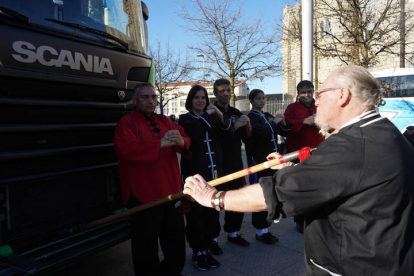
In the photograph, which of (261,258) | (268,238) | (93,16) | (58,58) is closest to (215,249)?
(261,258)

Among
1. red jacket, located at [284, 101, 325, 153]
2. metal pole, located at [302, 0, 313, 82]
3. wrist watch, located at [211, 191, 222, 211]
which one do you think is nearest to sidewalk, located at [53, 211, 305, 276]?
red jacket, located at [284, 101, 325, 153]

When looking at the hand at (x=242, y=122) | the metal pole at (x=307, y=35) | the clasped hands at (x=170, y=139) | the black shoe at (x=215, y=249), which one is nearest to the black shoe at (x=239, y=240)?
the black shoe at (x=215, y=249)

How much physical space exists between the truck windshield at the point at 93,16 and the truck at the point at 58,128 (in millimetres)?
12

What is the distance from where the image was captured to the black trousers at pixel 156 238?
9.78 feet

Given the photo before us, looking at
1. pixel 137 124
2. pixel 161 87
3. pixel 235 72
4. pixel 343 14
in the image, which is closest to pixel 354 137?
pixel 137 124

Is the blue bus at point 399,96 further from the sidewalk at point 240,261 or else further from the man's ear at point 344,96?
the man's ear at point 344,96

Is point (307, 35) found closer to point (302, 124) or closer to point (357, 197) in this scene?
point (302, 124)

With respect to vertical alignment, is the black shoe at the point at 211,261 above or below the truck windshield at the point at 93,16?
below

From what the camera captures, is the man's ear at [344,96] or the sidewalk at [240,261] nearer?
the man's ear at [344,96]

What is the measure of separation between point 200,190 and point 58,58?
5.62ft

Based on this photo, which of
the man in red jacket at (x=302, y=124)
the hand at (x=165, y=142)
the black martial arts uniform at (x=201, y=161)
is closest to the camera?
the hand at (x=165, y=142)

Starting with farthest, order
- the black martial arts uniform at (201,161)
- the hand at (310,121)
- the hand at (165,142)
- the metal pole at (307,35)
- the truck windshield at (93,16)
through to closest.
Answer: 1. the metal pole at (307,35)
2. the hand at (310,121)
3. the black martial arts uniform at (201,161)
4. the hand at (165,142)
5. the truck windshield at (93,16)

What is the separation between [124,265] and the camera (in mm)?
3818

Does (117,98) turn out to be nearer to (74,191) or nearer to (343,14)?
(74,191)
